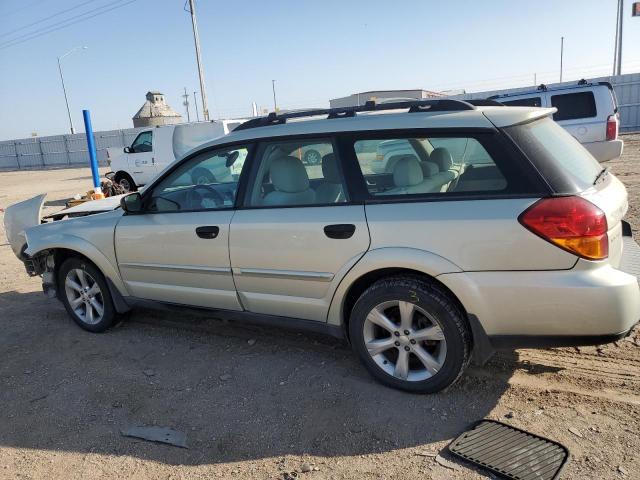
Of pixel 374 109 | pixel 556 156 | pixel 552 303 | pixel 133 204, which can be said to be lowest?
pixel 552 303

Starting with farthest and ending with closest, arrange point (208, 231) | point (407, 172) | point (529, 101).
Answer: point (529, 101) < point (208, 231) < point (407, 172)

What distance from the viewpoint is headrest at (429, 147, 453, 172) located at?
3.30 m

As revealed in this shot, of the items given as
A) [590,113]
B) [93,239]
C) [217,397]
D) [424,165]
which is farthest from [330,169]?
[590,113]

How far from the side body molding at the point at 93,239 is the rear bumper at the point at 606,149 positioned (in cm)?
884

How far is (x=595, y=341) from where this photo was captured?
110 inches

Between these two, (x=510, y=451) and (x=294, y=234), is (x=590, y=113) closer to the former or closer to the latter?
(x=294, y=234)

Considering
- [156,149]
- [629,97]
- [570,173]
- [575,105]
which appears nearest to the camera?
[570,173]

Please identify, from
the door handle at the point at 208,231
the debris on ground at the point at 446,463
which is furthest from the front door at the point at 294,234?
the debris on ground at the point at 446,463

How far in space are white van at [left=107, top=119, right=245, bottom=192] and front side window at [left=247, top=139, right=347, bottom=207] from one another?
992cm

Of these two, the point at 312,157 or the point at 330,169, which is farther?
the point at 312,157

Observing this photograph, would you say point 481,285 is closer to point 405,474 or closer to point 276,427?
point 405,474

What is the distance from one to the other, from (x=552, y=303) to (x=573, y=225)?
0.43 metres

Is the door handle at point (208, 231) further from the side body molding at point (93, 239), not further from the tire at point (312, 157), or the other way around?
the side body molding at point (93, 239)

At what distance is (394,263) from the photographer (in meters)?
3.10
